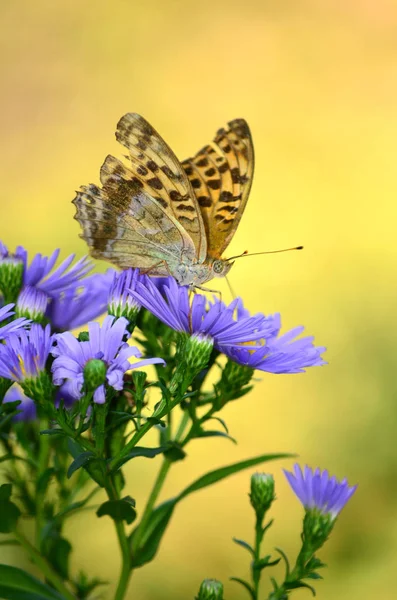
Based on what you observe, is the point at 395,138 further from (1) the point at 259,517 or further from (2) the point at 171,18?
(1) the point at 259,517

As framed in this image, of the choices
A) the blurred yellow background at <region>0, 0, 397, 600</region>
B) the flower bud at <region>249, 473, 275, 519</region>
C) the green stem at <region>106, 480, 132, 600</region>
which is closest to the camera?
the green stem at <region>106, 480, 132, 600</region>

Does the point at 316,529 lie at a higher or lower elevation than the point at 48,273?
lower

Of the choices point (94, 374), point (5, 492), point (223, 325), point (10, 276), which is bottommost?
point (5, 492)

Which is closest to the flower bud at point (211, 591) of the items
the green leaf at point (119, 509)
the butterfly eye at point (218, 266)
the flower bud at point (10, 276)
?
the green leaf at point (119, 509)

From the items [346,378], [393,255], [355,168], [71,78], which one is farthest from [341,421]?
[71,78]

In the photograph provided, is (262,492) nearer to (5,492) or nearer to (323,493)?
(323,493)

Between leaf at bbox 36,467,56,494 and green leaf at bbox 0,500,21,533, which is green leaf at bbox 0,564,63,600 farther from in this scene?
leaf at bbox 36,467,56,494

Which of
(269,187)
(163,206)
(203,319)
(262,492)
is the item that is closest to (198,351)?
(203,319)

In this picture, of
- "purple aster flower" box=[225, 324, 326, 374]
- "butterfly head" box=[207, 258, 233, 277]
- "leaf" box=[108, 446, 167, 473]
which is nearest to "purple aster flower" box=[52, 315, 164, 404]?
"leaf" box=[108, 446, 167, 473]
